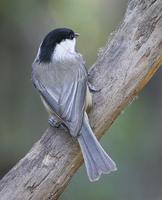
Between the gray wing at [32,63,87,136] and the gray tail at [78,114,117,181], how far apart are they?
5 cm

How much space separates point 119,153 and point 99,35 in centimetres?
155

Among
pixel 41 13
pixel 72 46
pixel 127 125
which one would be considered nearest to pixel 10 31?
pixel 41 13

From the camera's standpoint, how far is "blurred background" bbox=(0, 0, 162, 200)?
6.33 m

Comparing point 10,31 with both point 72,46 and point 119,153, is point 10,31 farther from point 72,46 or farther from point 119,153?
point 72,46

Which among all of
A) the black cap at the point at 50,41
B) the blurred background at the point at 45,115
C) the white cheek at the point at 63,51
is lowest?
the blurred background at the point at 45,115

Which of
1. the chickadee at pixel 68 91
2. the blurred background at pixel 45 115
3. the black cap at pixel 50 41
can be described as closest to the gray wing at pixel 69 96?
the chickadee at pixel 68 91

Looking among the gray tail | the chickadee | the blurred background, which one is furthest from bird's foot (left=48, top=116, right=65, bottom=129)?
the blurred background

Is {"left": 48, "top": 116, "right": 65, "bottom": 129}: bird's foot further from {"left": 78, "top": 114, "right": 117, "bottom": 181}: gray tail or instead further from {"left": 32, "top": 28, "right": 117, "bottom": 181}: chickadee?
{"left": 78, "top": 114, "right": 117, "bottom": 181}: gray tail

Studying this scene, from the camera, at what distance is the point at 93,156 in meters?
3.90

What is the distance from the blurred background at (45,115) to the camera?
6.33 m

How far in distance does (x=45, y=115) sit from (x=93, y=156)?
10.7 ft

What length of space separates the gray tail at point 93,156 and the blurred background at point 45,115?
2154 millimetres

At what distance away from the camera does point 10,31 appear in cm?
682

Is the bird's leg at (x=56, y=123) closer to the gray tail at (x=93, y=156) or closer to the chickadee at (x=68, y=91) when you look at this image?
the chickadee at (x=68, y=91)
